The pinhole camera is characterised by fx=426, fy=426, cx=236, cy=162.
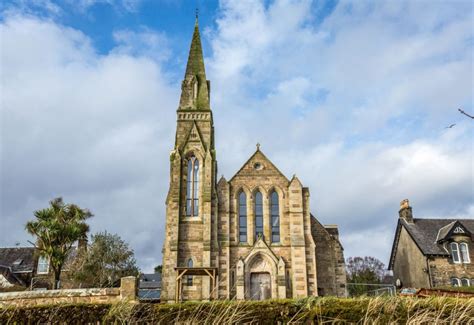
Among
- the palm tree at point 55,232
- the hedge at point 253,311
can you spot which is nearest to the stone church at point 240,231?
the palm tree at point 55,232

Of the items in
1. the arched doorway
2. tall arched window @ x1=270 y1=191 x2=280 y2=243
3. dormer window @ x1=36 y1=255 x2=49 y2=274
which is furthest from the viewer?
dormer window @ x1=36 y1=255 x2=49 y2=274

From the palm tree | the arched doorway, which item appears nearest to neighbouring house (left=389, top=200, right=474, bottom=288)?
the arched doorway

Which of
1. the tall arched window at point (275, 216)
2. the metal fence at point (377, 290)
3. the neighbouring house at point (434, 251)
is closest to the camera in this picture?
the metal fence at point (377, 290)

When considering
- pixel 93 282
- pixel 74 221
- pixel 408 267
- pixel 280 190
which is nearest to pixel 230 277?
pixel 280 190

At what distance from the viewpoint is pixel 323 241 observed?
105ft

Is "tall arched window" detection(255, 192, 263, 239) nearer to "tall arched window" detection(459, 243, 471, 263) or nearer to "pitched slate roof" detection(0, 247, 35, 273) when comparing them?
"tall arched window" detection(459, 243, 471, 263)

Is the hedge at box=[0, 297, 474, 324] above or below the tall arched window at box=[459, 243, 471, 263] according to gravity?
below

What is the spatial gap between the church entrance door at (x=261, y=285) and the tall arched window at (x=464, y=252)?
17862mm

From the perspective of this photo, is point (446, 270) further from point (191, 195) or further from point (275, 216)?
point (191, 195)

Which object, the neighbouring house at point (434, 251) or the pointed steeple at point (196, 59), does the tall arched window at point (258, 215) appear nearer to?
the pointed steeple at point (196, 59)

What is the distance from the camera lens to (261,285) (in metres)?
29.0

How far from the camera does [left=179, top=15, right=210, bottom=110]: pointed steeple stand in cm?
3381

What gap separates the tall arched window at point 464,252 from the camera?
3543cm

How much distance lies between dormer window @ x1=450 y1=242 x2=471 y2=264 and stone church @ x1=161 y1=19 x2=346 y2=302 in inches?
435
